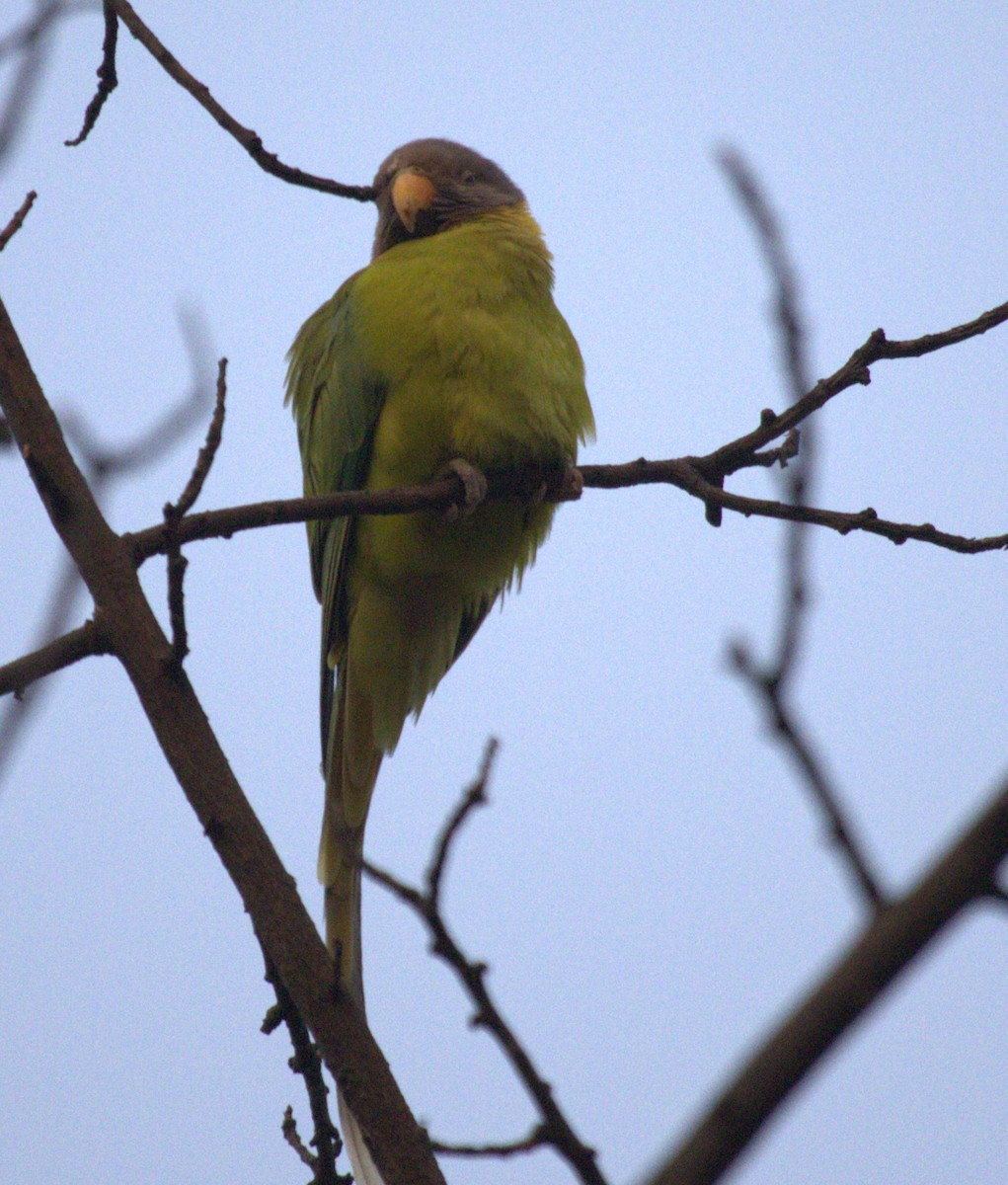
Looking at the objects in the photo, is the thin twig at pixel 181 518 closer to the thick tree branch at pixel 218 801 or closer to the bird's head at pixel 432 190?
the thick tree branch at pixel 218 801

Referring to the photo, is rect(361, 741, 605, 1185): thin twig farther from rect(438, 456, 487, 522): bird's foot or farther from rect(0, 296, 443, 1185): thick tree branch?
rect(438, 456, 487, 522): bird's foot

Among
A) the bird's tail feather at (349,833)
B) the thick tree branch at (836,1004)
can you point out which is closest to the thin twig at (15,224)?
the bird's tail feather at (349,833)

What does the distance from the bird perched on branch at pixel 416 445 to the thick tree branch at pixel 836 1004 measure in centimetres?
241

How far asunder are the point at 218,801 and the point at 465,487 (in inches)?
53.5

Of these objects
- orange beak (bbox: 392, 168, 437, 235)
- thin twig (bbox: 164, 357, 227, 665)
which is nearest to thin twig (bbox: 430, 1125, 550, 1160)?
thin twig (bbox: 164, 357, 227, 665)

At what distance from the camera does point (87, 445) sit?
2529mm

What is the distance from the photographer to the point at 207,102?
Answer: 2.70 meters

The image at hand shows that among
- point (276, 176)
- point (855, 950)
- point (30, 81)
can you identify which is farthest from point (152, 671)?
point (855, 950)

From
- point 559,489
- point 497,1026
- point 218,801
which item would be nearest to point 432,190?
point 559,489

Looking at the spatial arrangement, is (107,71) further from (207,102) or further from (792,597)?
(792,597)

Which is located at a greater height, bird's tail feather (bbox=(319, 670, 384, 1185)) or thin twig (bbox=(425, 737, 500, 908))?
bird's tail feather (bbox=(319, 670, 384, 1185))

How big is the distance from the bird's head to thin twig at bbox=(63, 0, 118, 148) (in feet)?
4.72

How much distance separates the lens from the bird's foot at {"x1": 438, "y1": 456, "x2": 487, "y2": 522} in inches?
131

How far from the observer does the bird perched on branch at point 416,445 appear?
355 centimetres
